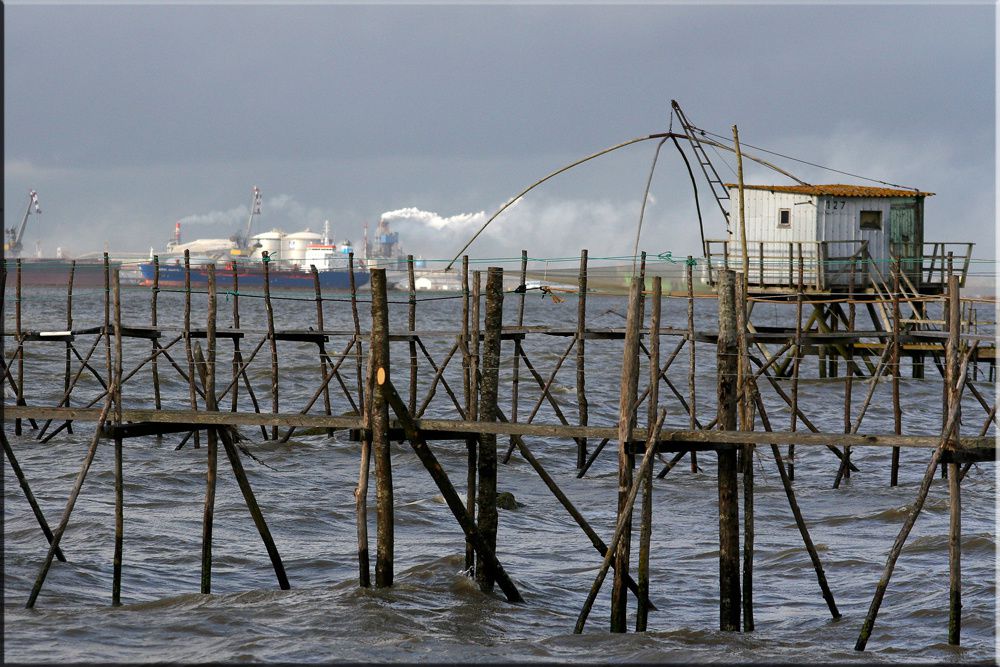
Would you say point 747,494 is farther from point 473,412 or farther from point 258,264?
point 258,264

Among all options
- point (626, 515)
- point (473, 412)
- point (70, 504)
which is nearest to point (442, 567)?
point (473, 412)

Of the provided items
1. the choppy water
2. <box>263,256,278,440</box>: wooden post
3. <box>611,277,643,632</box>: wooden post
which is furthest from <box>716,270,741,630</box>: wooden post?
<box>263,256,278,440</box>: wooden post

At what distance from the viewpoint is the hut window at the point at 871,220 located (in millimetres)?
29141

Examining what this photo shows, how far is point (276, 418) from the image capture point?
9938mm

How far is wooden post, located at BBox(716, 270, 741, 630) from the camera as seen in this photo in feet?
30.1

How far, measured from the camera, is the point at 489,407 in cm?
1018

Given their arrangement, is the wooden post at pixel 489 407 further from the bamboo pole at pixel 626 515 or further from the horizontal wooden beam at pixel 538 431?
the bamboo pole at pixel 626 515

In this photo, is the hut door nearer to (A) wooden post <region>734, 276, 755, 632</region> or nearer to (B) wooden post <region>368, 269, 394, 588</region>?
(A) wooden post <region>734, 276, 755, 632</region>

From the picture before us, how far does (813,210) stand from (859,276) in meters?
1.97

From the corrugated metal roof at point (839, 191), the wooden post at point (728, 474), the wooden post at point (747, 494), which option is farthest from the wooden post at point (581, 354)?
the corrugated metal roof at point (839, 191)

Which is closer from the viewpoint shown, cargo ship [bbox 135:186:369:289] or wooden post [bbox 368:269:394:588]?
wooden post [bbox 368:269:394:588]

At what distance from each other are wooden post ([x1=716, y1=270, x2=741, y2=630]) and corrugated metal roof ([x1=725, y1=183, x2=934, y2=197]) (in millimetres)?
19398

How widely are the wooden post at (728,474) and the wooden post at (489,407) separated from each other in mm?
1935

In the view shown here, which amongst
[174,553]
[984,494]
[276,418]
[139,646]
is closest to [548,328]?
[984,494]
